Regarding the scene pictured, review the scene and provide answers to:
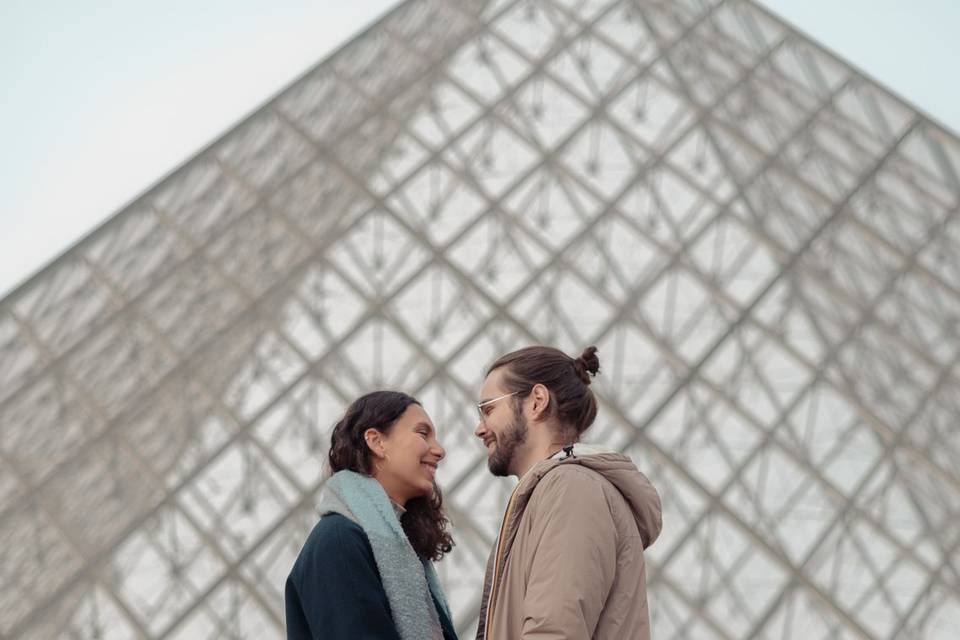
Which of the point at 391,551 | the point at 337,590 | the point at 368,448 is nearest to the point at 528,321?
the point at 368,448

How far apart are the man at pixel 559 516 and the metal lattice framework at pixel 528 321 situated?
560 cm

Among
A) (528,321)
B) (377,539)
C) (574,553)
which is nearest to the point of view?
(574,553)

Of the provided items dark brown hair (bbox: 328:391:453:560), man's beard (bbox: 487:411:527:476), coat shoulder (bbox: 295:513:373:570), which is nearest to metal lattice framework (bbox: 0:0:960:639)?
dark brown hair (bbox: 328:391:453:560)

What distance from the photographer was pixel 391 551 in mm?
2504

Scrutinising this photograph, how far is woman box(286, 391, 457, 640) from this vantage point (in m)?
2.39

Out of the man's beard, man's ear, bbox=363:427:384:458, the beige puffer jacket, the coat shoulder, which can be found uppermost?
man's ear, bbox=363:427:384:458

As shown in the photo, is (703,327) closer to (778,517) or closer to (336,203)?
(778,517)

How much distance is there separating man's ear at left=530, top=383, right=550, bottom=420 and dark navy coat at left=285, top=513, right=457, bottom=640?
427 millimetres

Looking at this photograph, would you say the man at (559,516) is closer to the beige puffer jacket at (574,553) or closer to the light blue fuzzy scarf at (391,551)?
the beige puffer jacket at (574,553)

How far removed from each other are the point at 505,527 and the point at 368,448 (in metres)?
0.40

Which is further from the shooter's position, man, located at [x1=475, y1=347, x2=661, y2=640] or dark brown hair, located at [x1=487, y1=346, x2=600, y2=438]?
dark brown hair, located at [x1=487, y1=346, x2=600, y2=438]

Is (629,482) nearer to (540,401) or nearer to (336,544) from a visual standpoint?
(540,401)

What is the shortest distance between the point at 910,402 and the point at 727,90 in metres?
3.92

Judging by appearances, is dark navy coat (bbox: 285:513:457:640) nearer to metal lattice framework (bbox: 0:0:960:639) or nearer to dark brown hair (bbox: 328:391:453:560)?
dark brown hair (bbox: 328:391:453:560)
